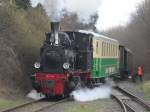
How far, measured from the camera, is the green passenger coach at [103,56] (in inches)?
926

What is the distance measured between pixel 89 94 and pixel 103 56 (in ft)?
12.1

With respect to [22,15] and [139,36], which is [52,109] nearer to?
[22,15]

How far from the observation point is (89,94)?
22.8 m

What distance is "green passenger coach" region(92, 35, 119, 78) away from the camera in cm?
2353

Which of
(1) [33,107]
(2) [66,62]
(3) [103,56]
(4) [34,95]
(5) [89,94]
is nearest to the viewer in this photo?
(1) [33,107]

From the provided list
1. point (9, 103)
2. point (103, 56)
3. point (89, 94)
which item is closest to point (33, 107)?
point (9, 103)

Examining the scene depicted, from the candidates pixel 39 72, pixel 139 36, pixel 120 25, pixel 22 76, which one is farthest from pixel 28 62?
pixel 120 25

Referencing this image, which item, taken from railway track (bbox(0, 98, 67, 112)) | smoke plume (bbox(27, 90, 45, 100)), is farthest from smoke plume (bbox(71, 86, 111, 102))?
smoke plume (bbox(27, 90, 45, 100))

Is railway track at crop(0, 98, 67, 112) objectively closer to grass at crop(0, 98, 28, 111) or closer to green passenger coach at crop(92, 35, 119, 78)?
grass at crop(0, 98, 28, 111)

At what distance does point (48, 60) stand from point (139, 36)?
130 ft

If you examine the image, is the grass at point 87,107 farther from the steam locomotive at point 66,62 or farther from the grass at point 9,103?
the grass at point 9,103

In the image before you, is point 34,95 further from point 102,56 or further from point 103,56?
A: point 103,56

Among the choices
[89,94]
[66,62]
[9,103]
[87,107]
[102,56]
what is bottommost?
[87,107]

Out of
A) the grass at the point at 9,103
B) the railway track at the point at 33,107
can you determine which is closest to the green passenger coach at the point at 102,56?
the railway track at the point at 33,107
